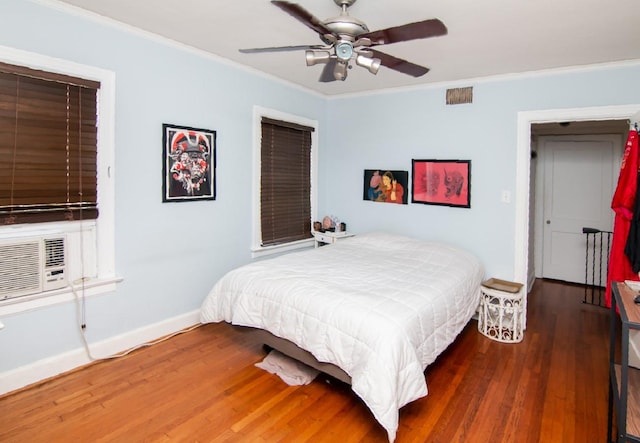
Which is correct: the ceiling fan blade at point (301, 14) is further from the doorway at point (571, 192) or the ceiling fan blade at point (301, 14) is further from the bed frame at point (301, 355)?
the doorway at point (571, 192)

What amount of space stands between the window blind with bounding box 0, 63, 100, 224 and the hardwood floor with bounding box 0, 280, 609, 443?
1182mm

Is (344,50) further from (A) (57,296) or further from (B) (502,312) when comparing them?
(B) (502,312)

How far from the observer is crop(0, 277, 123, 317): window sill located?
2.43m

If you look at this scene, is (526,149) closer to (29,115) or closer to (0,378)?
(29,115)

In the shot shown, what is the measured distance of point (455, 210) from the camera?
409cm

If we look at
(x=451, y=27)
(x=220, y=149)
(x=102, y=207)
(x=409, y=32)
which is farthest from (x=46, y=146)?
(x=451, y=27)

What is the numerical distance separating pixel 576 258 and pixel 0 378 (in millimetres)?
6315

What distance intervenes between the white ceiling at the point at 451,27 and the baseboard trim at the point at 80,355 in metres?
2.39

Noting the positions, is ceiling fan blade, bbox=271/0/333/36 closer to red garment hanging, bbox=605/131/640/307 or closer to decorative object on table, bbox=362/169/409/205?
decorative object on table, bbox=362/169/409/205

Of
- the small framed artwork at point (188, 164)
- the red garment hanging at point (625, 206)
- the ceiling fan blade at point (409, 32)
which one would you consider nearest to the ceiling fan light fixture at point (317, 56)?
the ceiling fan blade at point (409, 32)

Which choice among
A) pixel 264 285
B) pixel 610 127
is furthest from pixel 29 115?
pixel 610 127

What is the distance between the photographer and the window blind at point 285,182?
4230 millimetres

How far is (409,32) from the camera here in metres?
1.93

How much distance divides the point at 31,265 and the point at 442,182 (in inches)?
146
